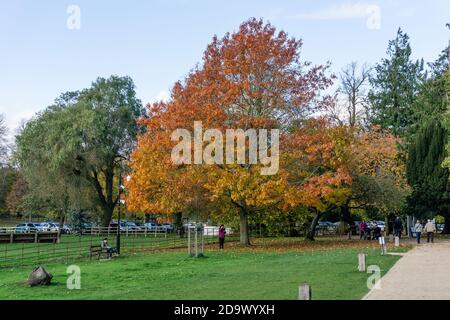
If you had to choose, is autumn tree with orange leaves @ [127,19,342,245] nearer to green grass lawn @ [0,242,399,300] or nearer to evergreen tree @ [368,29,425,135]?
green grass lawn @ [0,242,399,300]

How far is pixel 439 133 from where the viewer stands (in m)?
49.1

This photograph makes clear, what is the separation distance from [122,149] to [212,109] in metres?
27.7

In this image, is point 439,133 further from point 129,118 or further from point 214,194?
point 129,118

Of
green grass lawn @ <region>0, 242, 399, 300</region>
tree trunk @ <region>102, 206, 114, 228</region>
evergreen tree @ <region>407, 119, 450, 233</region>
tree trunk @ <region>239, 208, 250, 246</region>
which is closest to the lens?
green grass lawn @ <region>0, 242, 399, 300</region>

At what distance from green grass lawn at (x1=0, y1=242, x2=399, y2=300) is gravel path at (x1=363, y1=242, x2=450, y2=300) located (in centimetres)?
56

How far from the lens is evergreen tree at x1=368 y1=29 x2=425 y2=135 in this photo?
208ft

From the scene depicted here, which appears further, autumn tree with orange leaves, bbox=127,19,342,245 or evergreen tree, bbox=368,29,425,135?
evergreen tree, bbox=368,29,425,135

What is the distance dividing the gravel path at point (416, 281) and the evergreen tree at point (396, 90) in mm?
41531

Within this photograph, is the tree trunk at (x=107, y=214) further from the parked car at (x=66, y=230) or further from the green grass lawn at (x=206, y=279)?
the green grass lawn at (x=206, y=279)

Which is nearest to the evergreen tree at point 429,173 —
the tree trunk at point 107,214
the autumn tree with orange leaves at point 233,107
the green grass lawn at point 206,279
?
the autumn tree with orange leaves at point 233,107

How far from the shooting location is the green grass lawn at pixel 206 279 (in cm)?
1533

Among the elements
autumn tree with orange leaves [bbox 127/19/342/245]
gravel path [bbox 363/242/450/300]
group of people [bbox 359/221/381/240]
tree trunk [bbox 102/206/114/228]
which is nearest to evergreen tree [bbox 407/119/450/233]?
group of people [bbox 359/221/381/240]
